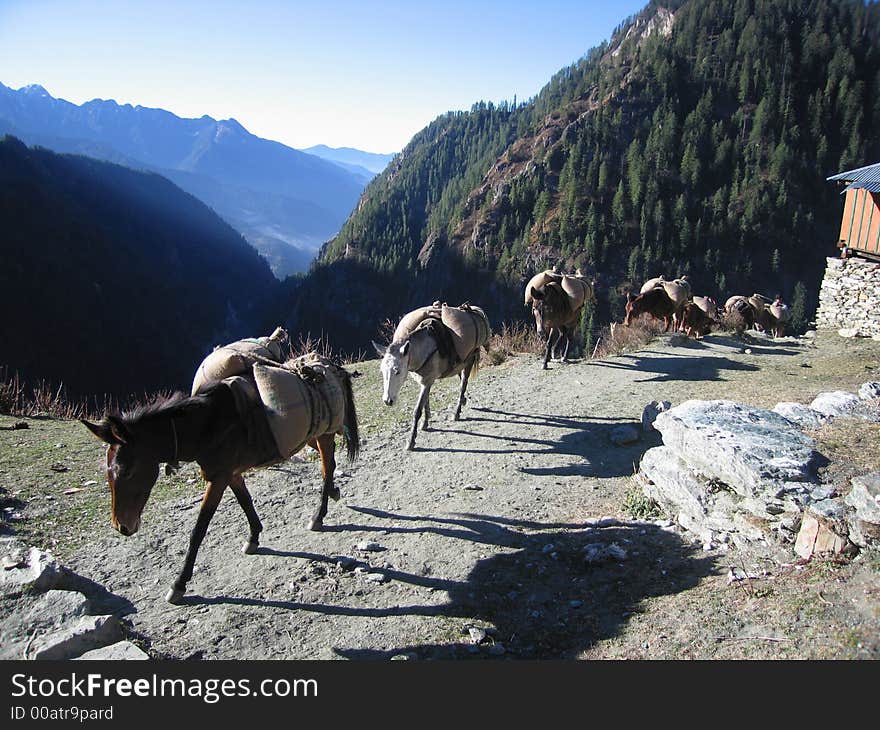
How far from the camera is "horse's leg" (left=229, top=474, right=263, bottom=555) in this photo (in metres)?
5.96

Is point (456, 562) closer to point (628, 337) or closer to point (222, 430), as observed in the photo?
point (222, 430)

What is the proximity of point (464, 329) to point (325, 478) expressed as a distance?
13.3 ft

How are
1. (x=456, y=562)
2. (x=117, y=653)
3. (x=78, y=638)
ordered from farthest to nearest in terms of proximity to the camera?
(x=456, y=562)
(x=78, y=638)
(x=117, y=653)

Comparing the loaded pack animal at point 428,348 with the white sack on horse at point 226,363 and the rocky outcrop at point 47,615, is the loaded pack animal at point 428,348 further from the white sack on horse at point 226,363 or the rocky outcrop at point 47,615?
the rocky outcrop at point 47,615

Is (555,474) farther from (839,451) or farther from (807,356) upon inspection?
(807,356)

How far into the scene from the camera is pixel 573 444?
9336 millimetres

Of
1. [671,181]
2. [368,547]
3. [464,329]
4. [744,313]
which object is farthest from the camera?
[671,181]

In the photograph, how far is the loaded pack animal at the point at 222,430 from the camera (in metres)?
4.86

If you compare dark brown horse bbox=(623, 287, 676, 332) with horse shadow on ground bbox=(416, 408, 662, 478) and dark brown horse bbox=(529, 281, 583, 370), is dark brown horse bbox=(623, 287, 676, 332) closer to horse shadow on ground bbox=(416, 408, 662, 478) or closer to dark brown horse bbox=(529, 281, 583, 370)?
dark brown horse bbox=(529, 281, 583, 370)

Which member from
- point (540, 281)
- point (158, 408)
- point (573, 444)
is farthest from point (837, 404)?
point (540, 281)

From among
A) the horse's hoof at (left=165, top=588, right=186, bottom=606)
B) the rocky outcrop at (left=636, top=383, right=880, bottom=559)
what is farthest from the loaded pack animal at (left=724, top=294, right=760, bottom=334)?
the horse's hoof at (left=165, top=588, right=186, bottom=606)

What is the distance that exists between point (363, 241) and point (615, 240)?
Result: 7795cm

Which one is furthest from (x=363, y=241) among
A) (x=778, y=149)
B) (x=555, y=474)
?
(x=555, y=474)

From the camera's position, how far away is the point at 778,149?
9862 cm
